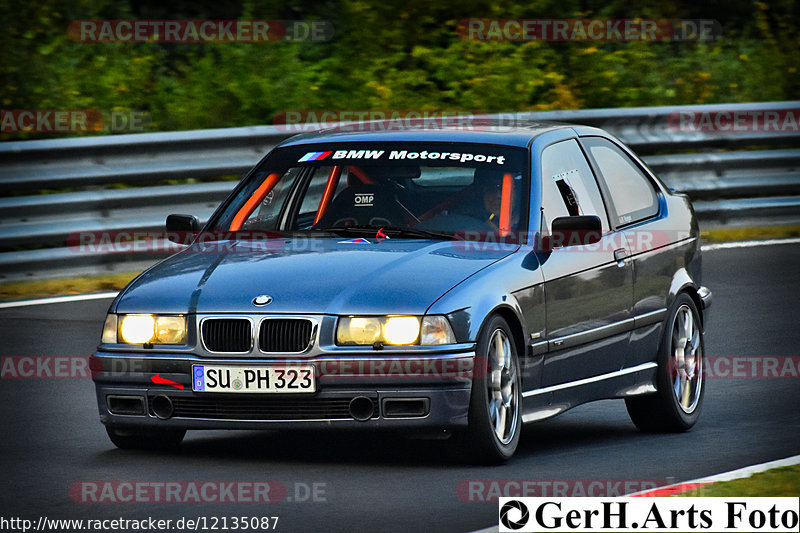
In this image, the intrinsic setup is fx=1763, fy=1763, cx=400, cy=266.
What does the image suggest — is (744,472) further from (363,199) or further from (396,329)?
(363,199)

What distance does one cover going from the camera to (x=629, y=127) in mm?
16312

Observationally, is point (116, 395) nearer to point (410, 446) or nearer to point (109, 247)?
point (410, 446)

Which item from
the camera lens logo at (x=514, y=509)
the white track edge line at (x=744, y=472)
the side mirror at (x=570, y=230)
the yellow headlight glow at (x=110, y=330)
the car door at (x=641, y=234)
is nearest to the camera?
the camera lens logo at (x=514, y=509)

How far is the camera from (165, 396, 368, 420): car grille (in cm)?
761

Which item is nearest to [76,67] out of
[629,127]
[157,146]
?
[157,146]

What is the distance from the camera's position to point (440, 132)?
9125 mm

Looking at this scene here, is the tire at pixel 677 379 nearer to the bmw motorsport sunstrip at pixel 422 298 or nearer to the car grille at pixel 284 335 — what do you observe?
the bmw motorsport sunstrip at pixel 422 298

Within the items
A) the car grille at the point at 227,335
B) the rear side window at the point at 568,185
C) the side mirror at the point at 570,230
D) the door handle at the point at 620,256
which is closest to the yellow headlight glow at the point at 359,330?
the car grille at the point at 227,335

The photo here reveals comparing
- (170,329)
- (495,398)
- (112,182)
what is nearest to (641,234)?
(495,398)

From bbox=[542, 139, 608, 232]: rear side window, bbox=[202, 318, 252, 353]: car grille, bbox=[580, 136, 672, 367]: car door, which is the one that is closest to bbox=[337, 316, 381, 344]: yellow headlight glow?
bbox=[202, 318, 252, 353]: car grille

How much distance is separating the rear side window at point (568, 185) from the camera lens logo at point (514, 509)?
2259mm

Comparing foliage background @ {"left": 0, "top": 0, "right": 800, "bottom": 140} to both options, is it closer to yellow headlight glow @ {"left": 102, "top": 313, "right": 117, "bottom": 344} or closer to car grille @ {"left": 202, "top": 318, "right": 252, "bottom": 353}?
yellow headlight glow @ {"left": 102, "top": 313, "right": 117, "bottom": 344}

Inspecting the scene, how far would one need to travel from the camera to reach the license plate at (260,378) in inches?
299

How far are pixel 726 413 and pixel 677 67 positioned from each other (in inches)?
435
